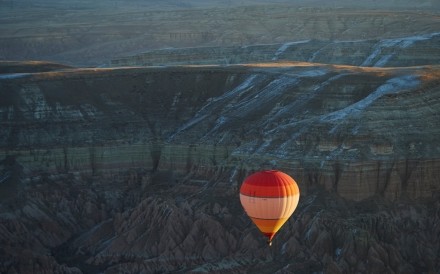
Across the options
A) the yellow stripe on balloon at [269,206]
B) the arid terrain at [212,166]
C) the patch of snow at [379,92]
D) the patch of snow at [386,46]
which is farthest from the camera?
the patch of snow at [386,46]

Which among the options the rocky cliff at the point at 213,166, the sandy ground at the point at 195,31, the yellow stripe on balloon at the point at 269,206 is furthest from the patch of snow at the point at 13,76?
the sandy ground at the point at 195,31

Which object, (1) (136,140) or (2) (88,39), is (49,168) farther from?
(2) (88,39)

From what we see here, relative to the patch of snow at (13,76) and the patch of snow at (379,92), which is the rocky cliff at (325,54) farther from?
the patch of snow at (13,76)

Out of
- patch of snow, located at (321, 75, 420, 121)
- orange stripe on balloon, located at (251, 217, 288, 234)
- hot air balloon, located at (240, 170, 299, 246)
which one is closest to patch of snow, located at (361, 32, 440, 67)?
patch of snow, located at (321, 75, 420, 121)

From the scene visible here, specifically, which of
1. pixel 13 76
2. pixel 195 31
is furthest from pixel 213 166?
pixel 195 31

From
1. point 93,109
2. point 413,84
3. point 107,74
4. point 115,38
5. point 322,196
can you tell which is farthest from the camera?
point 115,38

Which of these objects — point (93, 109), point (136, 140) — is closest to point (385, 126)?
point (136, 140)

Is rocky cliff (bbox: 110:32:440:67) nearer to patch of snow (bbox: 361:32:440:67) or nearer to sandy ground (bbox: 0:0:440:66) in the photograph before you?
patch of snow (bbox: 361:32:440:67)
